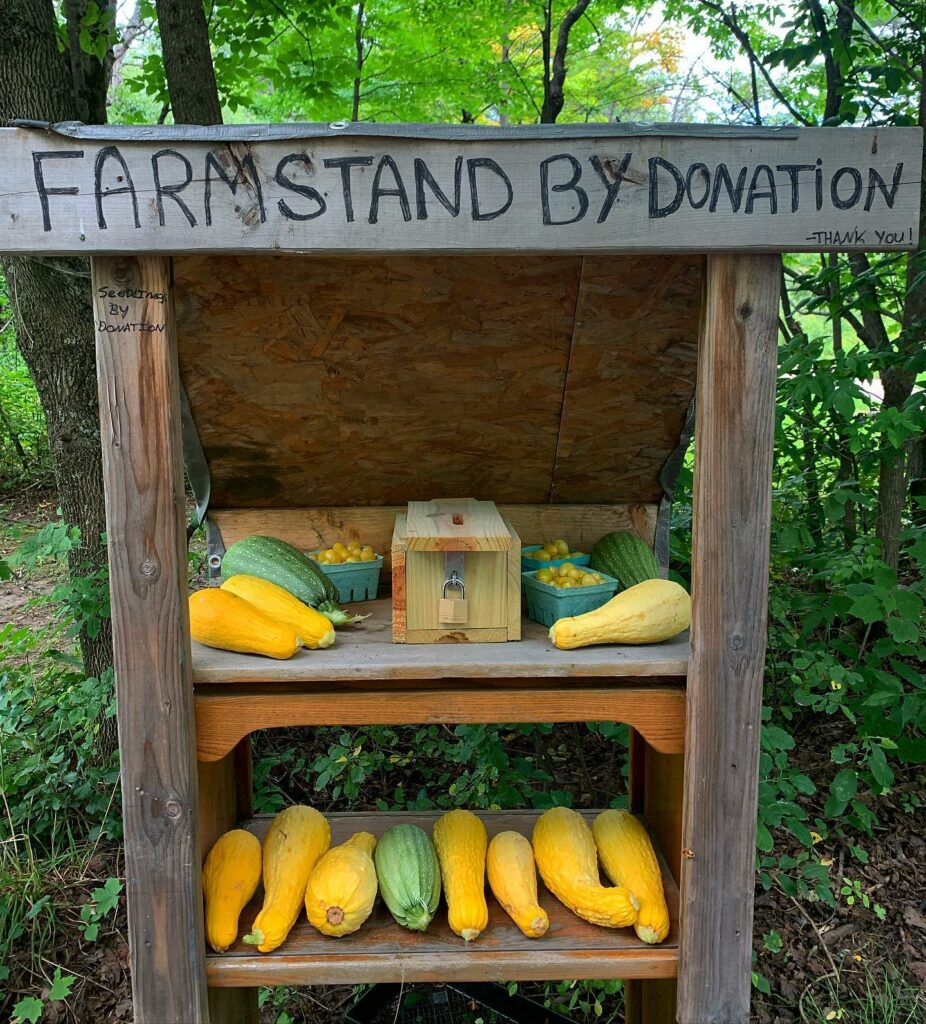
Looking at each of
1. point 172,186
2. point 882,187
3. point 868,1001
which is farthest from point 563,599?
point 868,1001

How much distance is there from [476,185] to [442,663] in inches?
36.0

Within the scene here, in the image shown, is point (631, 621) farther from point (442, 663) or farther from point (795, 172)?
point (795, 172)

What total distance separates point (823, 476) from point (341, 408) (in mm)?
2670

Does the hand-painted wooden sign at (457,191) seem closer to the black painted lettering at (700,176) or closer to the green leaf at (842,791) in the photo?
the black painted lettering at (700,176)

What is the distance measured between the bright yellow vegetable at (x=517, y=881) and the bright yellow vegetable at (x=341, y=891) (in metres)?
0.29

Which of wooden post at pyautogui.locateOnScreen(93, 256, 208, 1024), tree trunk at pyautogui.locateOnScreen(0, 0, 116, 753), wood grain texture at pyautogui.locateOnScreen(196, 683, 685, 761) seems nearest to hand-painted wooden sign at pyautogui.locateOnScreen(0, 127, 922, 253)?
wooden post at pyautogui.locateOnScreen(93, 256, 208, 1024)

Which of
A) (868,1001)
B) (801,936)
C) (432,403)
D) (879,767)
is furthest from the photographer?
(801,936)

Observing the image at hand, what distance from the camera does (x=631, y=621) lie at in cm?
183

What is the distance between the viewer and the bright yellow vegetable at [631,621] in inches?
71.3

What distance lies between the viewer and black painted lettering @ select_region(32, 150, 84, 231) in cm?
143

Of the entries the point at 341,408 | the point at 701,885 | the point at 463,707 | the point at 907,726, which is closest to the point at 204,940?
the point at 463,707

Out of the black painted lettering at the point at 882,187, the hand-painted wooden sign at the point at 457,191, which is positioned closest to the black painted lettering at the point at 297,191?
the hand-painted wooden sign at the point at 457,191

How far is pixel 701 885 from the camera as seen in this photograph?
1.77 meters

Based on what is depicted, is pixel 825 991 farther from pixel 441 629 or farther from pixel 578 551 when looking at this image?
pixel 441 629
